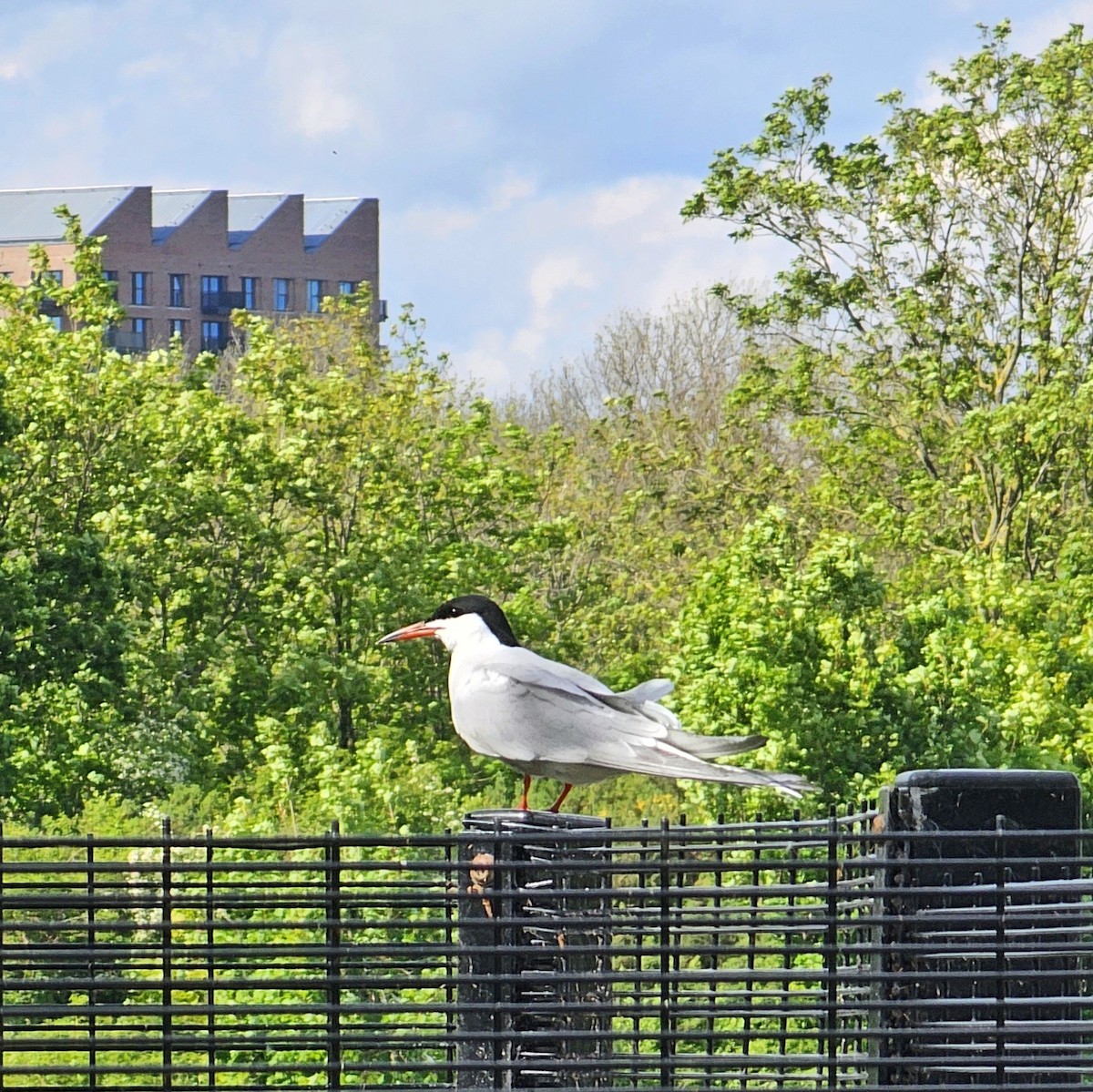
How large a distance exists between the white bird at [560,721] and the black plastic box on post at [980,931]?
1159mm

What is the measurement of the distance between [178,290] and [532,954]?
270 feet

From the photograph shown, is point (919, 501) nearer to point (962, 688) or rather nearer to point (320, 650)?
point (962, 688)

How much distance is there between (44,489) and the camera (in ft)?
76.4

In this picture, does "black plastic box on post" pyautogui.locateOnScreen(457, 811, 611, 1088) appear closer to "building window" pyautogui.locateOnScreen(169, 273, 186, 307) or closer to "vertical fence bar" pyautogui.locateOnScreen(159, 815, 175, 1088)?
"vertical fence bar" pyautogui.locateOnScreen(159, 815, 175, 1088)

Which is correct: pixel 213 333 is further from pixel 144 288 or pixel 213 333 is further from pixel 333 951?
pixel 333 951

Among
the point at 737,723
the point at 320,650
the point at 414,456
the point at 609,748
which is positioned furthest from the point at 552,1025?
the point at 414,456

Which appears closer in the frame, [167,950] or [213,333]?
[167,950]

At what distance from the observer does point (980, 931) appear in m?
5.13

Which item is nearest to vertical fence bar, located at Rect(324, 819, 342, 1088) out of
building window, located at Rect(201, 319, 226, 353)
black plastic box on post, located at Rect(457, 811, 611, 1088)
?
black plastic box on post, located at Rect(457, 811, 611, 1088)

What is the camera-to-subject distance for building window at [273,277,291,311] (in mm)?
88000

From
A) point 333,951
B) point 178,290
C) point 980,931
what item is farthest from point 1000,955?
point 178,290

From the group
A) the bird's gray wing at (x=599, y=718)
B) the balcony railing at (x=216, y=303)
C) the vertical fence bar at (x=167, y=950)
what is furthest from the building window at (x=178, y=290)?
the vertical fence bar at (x=167, y=950)

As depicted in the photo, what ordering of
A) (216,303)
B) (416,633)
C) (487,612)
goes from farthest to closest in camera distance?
(216,303)
(416,633)
(487,612)

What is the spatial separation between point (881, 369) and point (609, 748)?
61.0 feet
